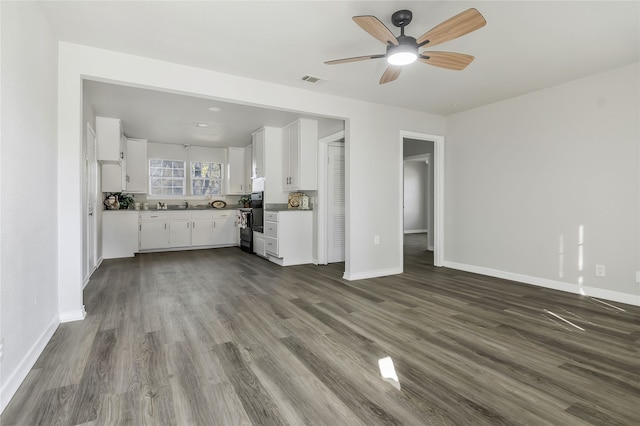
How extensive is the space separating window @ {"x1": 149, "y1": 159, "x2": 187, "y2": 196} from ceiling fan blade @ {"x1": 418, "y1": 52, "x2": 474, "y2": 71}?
267 inches

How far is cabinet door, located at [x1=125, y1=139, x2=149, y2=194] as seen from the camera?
6.67 m

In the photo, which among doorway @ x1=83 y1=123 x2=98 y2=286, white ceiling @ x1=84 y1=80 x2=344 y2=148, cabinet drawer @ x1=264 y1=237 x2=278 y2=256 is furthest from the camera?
cabinet drawer @ x1=264 y1=237 x2=278 y2=256

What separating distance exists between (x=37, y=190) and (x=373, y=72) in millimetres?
3080

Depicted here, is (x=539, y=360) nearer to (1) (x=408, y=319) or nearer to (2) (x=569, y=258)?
Result: (1) (x=408, y=319)

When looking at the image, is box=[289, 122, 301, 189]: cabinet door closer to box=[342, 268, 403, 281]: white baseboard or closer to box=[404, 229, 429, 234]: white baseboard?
box=[342, 268, 403, 281]: white baseboard

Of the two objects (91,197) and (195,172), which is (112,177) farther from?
(195,172)

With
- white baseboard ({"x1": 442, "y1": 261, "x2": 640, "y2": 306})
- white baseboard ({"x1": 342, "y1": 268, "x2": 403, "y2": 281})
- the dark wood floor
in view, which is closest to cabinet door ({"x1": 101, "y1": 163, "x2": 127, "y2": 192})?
the dark wood floor

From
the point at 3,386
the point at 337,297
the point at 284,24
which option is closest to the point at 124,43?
the point at 284,24

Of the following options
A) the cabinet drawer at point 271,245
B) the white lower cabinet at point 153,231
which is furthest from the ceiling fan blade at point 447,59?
the white lower cabinet at point 153,231

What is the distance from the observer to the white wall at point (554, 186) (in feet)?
11.0

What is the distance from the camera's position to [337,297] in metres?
3.56

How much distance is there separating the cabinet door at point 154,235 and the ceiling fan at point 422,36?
6.00 meters

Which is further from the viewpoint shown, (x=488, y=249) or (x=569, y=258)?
(x=488, y=249)

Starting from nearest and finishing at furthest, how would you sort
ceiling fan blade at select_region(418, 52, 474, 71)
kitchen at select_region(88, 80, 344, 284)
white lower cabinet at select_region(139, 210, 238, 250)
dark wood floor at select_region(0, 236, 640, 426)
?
dark wood floor at select_region(0, 236, 640, 426)
ceiling fan blade at select_region(418, 52, 474, 71)
kitchen at select_region(88, 80, 344, 284)
white lower cabinet at select_region(139, 210, 238, 250)
